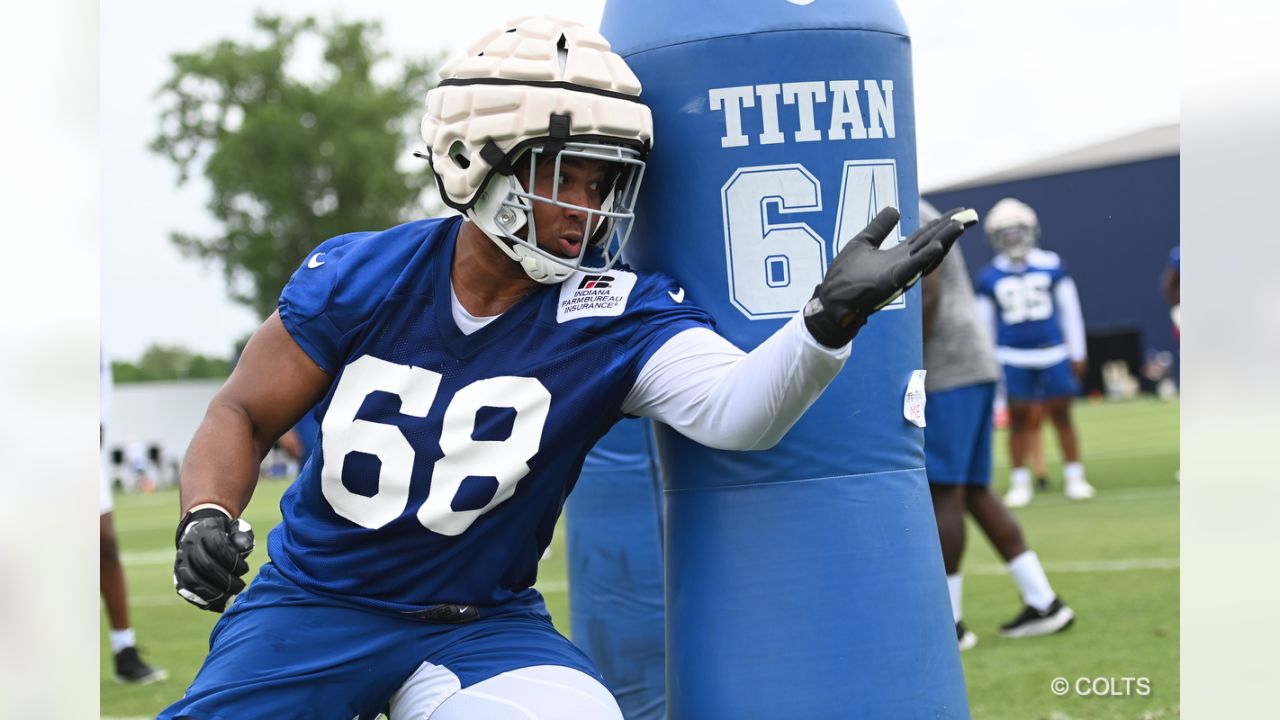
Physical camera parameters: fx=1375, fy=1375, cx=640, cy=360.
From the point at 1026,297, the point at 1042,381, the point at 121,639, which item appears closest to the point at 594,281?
the point at 121,639

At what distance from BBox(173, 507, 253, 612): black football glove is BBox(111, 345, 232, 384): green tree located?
2787 cm

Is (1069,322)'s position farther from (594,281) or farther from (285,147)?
(285,147)

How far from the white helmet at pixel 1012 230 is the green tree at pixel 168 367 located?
22995 millimetres

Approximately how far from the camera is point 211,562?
2387 millimetres

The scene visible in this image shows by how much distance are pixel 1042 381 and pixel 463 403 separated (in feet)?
25.4

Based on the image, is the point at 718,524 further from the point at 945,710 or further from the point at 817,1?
the point at 817,1

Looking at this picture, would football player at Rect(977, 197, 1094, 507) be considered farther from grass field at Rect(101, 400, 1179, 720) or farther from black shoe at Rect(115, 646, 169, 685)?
black shoe at Rect(115, 646, 169, 685)

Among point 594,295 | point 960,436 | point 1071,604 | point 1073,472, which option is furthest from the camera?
point 1073,472

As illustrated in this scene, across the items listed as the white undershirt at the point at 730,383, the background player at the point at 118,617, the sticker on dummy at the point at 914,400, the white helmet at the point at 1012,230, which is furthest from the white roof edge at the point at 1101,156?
the white undershirt at the point at 730,383

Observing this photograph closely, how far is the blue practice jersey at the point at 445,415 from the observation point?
2.62 meters

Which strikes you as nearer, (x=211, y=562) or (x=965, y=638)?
(x=211, y=562)

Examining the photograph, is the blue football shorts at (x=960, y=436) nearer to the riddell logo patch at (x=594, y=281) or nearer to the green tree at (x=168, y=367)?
the riddell logo patch at (x=594, y=281)

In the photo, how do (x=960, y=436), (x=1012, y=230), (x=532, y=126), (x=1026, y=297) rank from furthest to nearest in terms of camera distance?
(x=1026, y=297), (x=1012, y=230), (x=960, y=436), (x=532, y=126)

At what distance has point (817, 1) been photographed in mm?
2672
